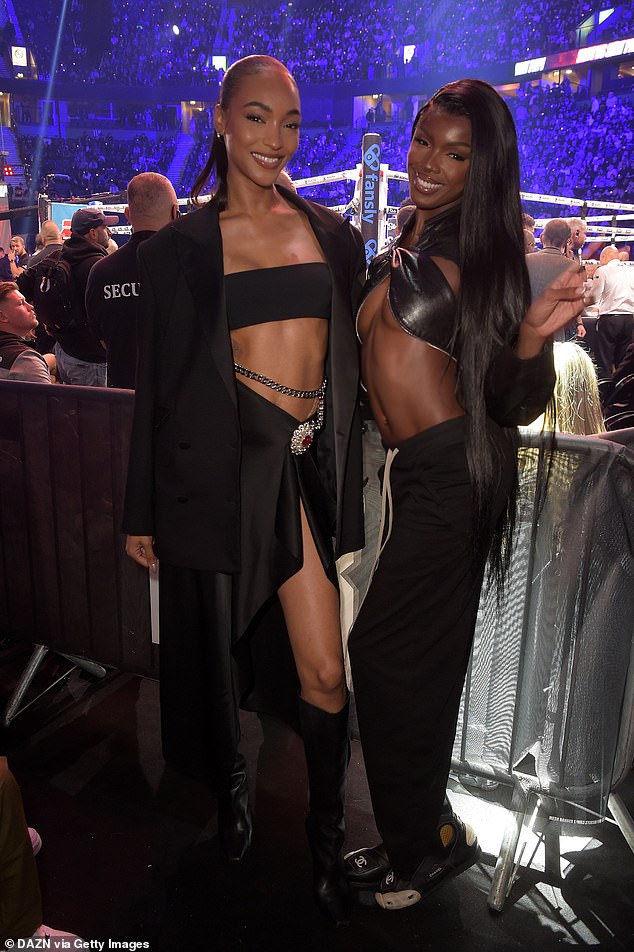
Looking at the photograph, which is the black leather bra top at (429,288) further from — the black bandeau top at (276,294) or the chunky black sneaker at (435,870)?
the chunky black sneaker at (435,870)

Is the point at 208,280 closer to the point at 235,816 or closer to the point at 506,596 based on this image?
the point at 506,596

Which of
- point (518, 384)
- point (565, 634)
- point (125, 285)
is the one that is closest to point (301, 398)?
point (518, 384)

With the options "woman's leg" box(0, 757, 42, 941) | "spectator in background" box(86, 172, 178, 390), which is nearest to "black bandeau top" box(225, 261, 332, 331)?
"woman's leg" box(0, 757, 42, 941)

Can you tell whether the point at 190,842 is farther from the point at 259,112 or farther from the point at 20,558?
the point at 259,112

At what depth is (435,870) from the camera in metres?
1.86

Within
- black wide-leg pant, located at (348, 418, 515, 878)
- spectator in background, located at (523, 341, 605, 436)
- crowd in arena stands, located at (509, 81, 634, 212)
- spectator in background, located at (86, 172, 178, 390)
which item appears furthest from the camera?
crowd in arena stands, located at (509, 81, 634, 212)

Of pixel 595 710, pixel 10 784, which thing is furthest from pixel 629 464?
pixel 10 784

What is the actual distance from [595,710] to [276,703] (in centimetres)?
83

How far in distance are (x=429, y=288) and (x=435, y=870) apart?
1.39 m

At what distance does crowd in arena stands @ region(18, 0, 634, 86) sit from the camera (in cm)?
2467

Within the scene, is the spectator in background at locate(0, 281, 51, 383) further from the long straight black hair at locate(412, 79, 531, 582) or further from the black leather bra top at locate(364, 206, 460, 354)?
the long straight black hair at locate(412, 79, 531, 582)

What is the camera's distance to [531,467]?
70.9 inches

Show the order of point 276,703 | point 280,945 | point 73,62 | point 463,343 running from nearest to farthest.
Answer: point 463,343
point 280,945
point 276,703
point 73,62

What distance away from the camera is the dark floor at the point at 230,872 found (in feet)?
5.73
